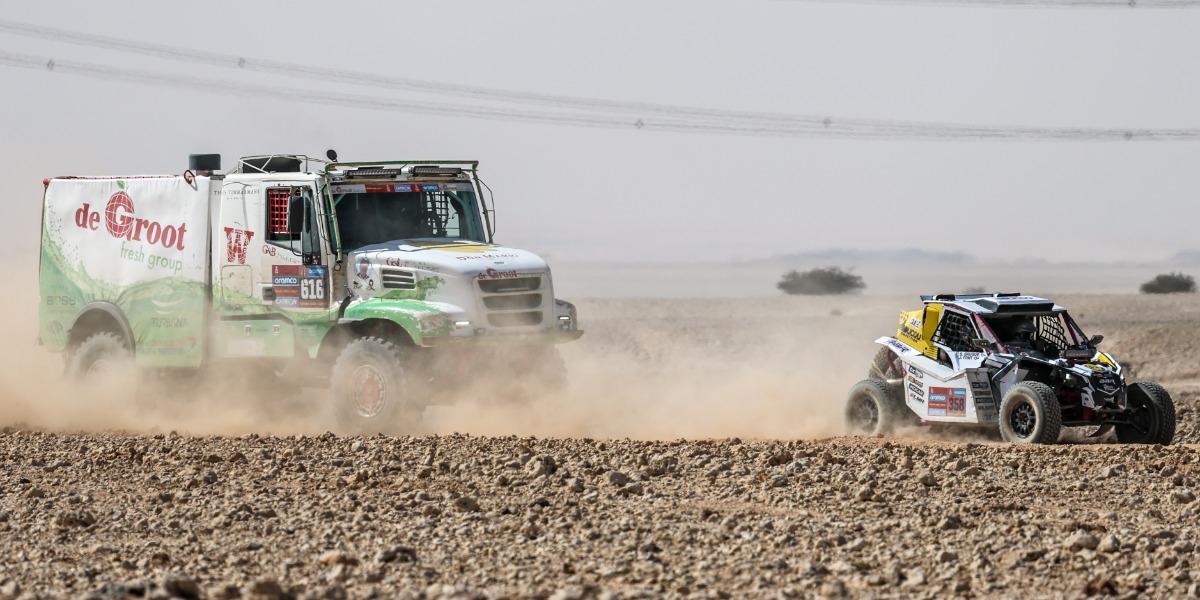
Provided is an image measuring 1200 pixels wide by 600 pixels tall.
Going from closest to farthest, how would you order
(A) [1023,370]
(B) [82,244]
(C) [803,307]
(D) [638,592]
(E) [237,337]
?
(D) [638,592] < (A) [1023,370] < (E) [237,337] < (B) [82,244] < (C) [803,307]

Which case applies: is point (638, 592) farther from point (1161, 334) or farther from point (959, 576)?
point (1161, 334)

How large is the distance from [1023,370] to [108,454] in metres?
9.76

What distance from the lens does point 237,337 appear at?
1894 centimetres

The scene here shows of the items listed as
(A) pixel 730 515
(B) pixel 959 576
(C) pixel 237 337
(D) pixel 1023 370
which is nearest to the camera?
(B) pixel 959 576

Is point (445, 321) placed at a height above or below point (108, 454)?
above

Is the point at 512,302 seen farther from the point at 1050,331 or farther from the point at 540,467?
the point at 1050,331

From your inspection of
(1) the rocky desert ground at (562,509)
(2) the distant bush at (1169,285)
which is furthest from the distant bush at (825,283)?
(1) the rocky desert ground at (562,509)

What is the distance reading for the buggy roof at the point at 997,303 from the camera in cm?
1730

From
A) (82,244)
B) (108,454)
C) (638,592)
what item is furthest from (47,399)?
(638,592)

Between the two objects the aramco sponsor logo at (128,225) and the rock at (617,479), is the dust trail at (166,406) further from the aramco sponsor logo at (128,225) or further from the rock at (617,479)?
the rock at (617,479)

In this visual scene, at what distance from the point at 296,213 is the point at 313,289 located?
935mm

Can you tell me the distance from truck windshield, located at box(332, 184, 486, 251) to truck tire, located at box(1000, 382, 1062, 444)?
6829 millimetres

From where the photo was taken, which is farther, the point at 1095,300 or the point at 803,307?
the point at 803,307

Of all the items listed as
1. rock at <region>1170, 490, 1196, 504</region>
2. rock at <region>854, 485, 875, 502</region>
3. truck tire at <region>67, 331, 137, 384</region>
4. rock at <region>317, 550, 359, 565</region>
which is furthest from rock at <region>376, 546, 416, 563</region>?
truck tire at <region>67, 331, 137, 384</region>
